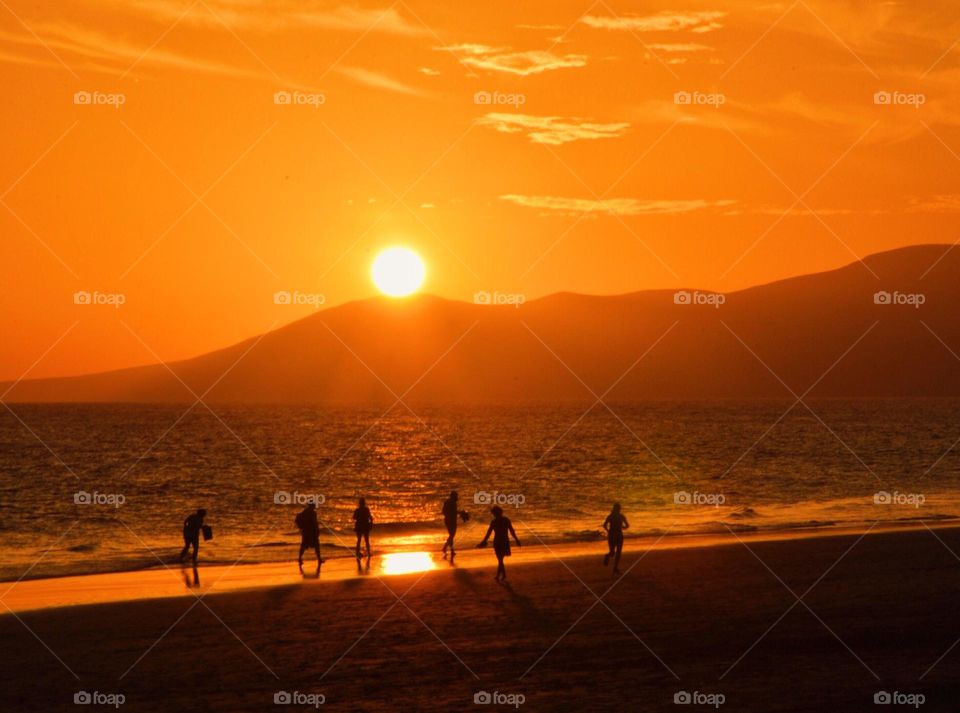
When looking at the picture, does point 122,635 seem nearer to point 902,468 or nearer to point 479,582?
point 479,582

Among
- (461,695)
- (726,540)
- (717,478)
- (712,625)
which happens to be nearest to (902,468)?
(717,478)

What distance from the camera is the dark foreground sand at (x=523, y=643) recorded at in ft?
51.9

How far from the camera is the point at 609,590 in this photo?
2372cm

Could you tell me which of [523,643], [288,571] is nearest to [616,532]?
[523,643]
